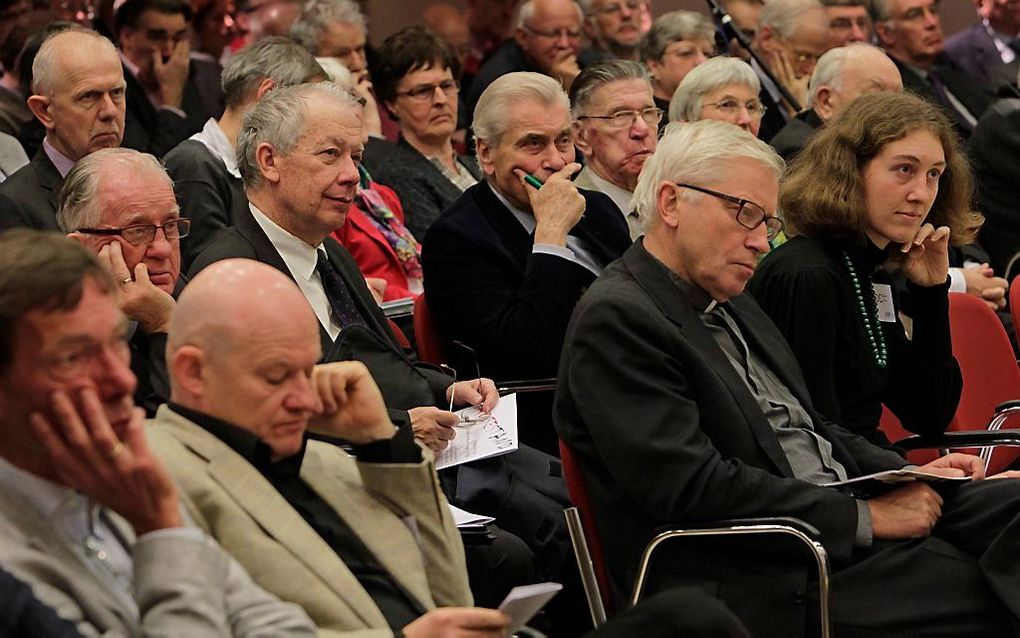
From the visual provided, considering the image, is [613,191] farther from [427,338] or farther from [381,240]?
[427,338]

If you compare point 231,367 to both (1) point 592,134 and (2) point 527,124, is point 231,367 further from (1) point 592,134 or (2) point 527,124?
(1) point 592,134

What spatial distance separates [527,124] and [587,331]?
5.01 feet

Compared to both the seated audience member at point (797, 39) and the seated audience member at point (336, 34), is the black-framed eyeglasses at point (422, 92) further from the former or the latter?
the seated audience member at point (797, 39)

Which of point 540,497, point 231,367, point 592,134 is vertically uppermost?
point 231,367

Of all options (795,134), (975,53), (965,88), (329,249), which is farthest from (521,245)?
(975,53)

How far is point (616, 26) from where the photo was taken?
7.52 metres

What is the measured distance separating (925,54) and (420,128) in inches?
117

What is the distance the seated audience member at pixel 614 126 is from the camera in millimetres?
4945

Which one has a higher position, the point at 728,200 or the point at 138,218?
the point at 728,200

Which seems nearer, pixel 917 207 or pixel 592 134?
pixel 917 207

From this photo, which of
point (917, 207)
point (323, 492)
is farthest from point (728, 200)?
point (323, 492)

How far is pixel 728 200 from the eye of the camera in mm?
3254

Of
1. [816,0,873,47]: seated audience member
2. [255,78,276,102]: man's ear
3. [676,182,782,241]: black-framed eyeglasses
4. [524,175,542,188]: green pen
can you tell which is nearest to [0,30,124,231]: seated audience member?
[255,78,276,102]: man's ear

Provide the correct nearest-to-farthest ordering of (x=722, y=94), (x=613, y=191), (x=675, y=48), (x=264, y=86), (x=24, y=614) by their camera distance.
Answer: (x=24, y=614), (x=264, y=86), (x=613, y=191), (x=722, y=94), (x=675, y=48)
